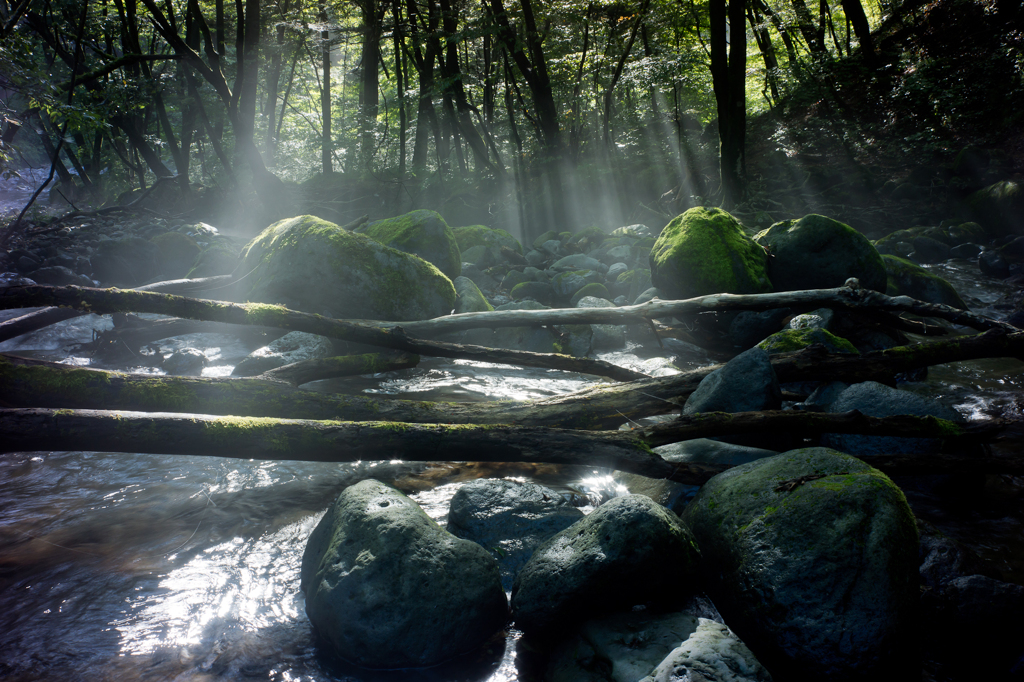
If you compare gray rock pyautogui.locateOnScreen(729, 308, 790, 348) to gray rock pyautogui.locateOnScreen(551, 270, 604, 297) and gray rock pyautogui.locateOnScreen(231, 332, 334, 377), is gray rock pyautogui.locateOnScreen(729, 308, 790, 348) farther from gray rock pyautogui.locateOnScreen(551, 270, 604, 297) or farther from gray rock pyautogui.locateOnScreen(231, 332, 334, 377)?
gray rock pyautogui.locateOnScreen(231, 332, 334, 377)

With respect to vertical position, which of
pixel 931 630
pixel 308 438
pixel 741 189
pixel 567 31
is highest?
pixel 567 31

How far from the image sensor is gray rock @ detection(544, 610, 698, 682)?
6.99ft

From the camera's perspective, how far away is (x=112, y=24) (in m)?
17.4

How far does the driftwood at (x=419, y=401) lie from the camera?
3371 mm

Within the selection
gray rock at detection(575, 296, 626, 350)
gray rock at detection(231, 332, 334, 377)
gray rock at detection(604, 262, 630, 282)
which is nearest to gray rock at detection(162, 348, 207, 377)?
gray rock at detection(231, 332, 334, 377)

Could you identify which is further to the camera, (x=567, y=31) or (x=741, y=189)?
(x=567, y=31)

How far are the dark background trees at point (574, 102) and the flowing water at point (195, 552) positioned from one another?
11.1 metres

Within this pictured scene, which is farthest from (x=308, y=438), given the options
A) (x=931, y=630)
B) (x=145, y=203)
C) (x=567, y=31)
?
(x=145, y=203)

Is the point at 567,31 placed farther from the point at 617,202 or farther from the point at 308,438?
the point at 308,438

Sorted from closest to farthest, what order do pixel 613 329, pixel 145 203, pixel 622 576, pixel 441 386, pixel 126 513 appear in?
pixel 622 576 < pixel 126 513 < pixel 441 386 < pixel 613 329 < pixel 145 203

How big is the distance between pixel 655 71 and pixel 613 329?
11.3 metres

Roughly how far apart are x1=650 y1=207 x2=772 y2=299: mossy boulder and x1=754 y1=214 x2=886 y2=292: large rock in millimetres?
335

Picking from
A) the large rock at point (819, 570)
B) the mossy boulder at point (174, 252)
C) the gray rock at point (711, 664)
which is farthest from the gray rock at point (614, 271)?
the mossy boulder at point (174, 252)

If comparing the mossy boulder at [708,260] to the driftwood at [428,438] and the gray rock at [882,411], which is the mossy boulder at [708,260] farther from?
the driftwood at [428,438]
